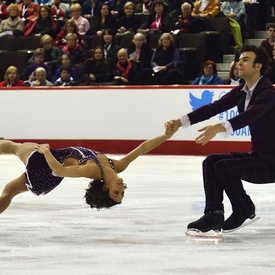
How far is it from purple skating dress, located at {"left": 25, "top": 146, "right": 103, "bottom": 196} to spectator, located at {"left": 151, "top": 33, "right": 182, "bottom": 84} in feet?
23.0

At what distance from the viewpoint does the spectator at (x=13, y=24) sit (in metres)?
15.9

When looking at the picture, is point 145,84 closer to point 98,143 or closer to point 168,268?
point 98,143

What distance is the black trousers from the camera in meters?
6.34

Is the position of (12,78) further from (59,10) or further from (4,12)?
(4,12)

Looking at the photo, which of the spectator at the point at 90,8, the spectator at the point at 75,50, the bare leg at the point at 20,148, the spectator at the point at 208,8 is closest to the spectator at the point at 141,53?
the spectator at the point at 75,50

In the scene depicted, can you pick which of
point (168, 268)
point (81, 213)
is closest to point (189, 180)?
point (81, 213)

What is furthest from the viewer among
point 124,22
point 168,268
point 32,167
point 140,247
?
point 124,22

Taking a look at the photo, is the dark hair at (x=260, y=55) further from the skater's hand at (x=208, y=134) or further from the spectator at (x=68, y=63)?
the spectator at (x=68, y=63)

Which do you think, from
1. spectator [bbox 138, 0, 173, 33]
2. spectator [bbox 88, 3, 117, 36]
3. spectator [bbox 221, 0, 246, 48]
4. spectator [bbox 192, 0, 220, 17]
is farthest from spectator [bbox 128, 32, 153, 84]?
spectator [bbox 221, 0, 246, 48]

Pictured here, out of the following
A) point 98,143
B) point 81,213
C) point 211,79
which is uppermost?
point 81,213

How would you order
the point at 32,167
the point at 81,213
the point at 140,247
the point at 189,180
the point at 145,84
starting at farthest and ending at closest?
the point at 145,84 < the point at 189,180 < the point at 81,213 < the point at 32,167 < the point at 140,247

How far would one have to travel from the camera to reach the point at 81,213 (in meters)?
7.64

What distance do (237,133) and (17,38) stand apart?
4.85m

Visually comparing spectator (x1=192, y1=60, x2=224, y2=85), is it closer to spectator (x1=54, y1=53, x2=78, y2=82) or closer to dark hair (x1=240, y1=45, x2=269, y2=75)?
spectator (x1=54, y1=53, x2=78, y2=82)
